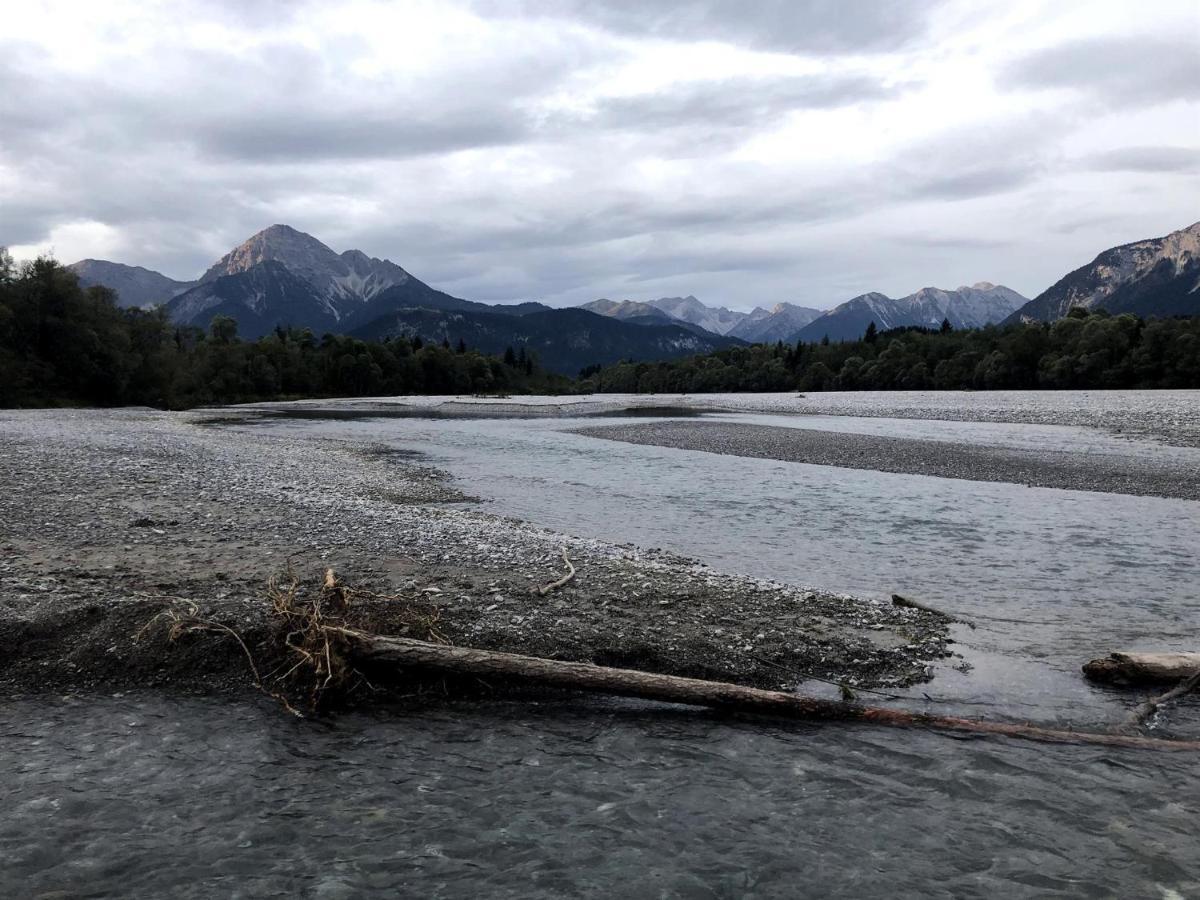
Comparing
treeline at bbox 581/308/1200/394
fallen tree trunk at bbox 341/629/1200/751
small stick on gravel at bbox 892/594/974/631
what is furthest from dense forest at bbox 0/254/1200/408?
small stick on gravel at bbox 892/594/974/631

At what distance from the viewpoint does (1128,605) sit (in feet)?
48.8

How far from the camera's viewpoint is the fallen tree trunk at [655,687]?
9617 mm

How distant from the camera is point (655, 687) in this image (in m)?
10.0

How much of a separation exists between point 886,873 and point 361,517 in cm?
1694

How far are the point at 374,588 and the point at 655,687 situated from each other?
6.25 metres

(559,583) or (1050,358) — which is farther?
(1050,358)

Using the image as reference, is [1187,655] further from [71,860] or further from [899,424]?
[899,424]

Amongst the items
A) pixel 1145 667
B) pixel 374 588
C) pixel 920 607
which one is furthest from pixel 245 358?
pixel 1145 667

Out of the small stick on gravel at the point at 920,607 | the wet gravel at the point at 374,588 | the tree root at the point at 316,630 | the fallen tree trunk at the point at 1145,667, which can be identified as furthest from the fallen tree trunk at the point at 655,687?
the small stick on gravel at the point at 920,607

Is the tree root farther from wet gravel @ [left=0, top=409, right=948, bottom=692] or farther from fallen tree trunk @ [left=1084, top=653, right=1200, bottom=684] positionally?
fallen tree trunk @ [left=1084, top=653, right=1200, bottom=684]

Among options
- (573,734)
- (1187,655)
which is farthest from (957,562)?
(573,734)

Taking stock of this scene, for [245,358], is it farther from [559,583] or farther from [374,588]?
[559,583]

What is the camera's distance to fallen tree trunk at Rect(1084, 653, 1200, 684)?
1073cm

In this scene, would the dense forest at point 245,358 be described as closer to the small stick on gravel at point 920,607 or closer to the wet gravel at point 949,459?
the wet gravel at point 949,459
